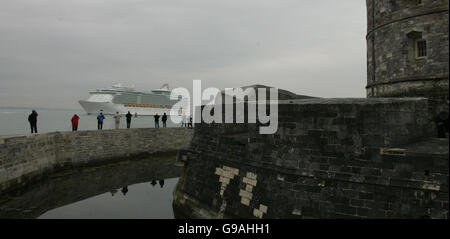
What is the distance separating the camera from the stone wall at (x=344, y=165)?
16.2ft

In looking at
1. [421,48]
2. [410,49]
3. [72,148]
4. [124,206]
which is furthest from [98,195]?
[421,48]

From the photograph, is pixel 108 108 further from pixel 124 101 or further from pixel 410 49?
pixel 410 49

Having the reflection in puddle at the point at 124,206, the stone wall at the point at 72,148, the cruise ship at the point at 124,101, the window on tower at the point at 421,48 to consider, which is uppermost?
the cruise ship at the point at 124,101

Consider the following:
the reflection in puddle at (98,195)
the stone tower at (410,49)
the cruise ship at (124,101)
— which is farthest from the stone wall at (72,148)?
the cruise ship at (124,101)

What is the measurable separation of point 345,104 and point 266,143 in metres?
2.16

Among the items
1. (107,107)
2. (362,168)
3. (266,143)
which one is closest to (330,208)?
(362,168)

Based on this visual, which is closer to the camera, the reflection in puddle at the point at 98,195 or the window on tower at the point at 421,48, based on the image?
the reflection in puddle at the point at 98,195

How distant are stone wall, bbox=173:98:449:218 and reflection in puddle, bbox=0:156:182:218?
452 cm

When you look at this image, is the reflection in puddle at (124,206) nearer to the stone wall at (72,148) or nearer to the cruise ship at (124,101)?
the stone wall at (72,148)

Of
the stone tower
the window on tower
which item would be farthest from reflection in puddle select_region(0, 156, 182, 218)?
the window on tower

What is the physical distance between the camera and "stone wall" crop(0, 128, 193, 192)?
36.8 feet

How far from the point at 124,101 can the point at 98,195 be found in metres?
54.7

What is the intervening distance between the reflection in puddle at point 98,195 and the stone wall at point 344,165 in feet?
14.8
